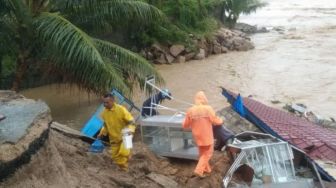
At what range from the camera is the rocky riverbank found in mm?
25500

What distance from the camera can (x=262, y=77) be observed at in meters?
21.7

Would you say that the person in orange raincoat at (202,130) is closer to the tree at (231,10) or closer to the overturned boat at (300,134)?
the overturned boat at (300,134)

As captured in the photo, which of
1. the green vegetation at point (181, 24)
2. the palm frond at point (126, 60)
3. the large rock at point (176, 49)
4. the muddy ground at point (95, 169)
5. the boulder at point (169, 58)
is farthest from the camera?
the green vegetation at point (181, 24)

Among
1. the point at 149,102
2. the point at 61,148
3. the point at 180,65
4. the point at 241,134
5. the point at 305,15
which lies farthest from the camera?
the point at 305,15

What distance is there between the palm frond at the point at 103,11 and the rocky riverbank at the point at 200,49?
11.5 m

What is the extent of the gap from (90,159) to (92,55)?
3.73m

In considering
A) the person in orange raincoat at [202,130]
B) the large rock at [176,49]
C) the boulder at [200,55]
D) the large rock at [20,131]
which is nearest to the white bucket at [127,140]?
Answer: the person in orange raincoat at [202,130]

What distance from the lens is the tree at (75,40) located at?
1134 centimetres

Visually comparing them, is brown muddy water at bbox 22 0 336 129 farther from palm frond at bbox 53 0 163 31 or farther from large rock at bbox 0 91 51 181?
large rock at bbox 0 91 51 181

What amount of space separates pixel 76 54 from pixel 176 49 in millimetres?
14853

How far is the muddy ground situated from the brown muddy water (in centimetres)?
577

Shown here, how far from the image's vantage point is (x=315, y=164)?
853 cm

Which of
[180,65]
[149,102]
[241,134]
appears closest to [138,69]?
[149,102]

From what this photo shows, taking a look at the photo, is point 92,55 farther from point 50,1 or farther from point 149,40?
point 149,40
